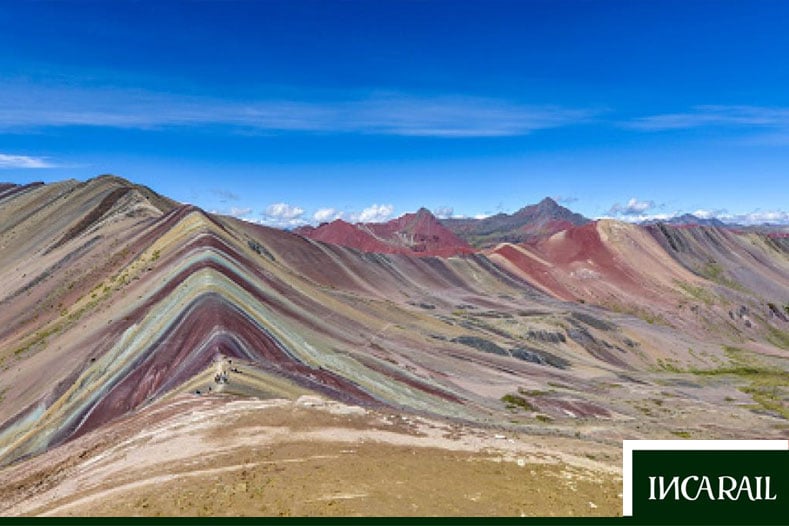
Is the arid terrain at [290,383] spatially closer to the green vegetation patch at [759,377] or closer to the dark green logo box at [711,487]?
the green vegetation patch at [759,377]

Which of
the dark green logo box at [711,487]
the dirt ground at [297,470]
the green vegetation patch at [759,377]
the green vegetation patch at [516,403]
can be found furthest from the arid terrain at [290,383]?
the dark green logo box at [711,487]

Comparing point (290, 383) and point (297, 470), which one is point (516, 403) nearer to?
point (290, 383)

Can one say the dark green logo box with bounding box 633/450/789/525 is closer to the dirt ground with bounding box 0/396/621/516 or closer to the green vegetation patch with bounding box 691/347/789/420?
the dirt ground with bounding box 0/396/621/516

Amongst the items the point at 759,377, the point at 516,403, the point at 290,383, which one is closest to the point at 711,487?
the point at 290,383

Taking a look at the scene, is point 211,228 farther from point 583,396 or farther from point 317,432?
point 317,432

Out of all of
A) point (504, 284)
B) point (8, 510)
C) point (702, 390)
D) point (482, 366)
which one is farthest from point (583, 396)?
point (504, 284)
